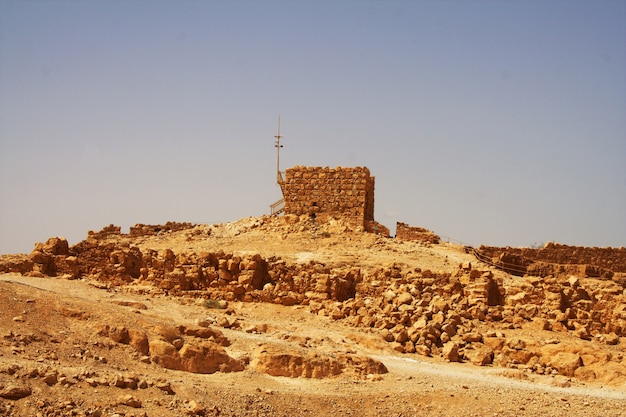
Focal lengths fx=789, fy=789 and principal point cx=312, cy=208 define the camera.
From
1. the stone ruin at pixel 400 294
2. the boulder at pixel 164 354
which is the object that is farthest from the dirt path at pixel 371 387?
the stone ruin at pixel 400 294

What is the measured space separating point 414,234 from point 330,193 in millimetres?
3762

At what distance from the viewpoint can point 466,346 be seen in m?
15.5

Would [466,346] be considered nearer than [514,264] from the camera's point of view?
Yes

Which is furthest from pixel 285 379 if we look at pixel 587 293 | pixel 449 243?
pixel 449 243

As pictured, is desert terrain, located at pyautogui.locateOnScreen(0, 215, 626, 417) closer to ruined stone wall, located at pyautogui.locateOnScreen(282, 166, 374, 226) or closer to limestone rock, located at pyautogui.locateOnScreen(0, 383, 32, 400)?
limestone rock, located at pyautogui.locateOnScreen(0, 383, 32, 400)

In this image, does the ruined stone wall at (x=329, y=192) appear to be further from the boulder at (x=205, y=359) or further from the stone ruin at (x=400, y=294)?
the boulder at (x=205, y=359)

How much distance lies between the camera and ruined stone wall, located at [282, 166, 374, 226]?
24859 millimetres

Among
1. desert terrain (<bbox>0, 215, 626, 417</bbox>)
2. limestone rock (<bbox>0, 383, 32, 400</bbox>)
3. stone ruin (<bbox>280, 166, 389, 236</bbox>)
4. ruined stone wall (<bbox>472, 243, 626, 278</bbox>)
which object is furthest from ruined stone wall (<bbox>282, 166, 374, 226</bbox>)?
limestone rock (<bbox>0, 383, 32, 400</bbox>)

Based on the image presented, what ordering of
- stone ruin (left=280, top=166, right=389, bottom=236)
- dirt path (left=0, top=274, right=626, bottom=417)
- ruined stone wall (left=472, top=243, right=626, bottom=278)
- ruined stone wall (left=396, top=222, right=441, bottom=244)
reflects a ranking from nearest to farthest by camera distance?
dirt path (left=0, top=274, right=626, bottom=417)
ruined stone wall (left=472, top=243, right=626, bottom=278)
stone ruin (left=280, top=166, right=389, bottom=236)
ruined stone wall (left=396, top=222, right=441, bottom=244)

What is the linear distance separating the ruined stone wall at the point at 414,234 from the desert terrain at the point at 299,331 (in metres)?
2.27

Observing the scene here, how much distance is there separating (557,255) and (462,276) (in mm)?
8650

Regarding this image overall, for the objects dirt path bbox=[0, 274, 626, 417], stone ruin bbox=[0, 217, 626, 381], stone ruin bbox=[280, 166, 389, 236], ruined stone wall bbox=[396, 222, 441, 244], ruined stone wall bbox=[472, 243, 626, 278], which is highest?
stone ruin bbox=[280, 166, 389, 236]

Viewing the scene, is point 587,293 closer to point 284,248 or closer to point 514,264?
point 514,264

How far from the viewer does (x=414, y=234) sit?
2703cm
